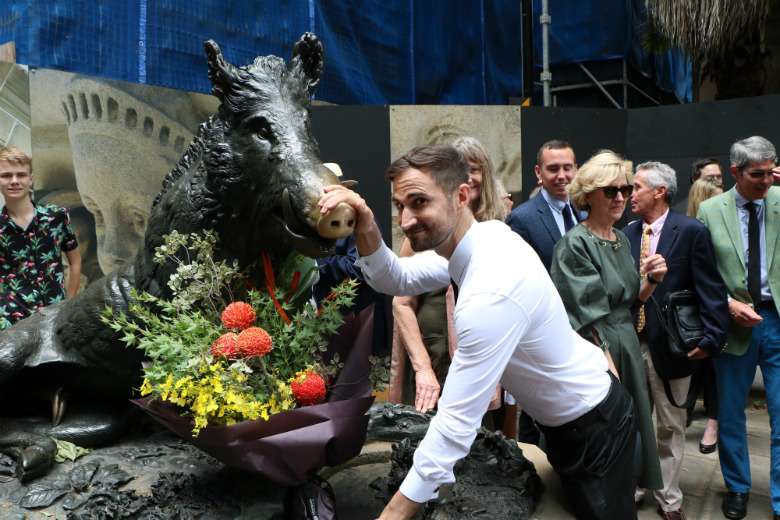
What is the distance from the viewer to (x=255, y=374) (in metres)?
1.67

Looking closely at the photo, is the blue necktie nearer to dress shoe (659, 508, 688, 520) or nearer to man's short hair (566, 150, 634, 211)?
man's short hair (566, 150, 634, 211)

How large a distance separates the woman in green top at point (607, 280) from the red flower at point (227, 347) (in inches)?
83.4

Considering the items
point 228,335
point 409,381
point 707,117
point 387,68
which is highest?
point 387,68

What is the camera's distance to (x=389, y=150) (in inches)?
268

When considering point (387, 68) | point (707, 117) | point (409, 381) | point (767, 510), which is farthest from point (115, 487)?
point (707, 117)

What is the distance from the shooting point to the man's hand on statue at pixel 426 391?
281 cm

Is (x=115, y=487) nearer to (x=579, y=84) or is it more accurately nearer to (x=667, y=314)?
(x=667, y=314)

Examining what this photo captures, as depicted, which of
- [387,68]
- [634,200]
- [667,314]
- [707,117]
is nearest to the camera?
[667,314]

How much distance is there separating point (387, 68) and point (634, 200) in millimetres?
4652

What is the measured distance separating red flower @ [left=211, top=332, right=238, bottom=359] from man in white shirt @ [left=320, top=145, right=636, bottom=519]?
42 cm

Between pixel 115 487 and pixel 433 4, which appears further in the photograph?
pixel 433 4

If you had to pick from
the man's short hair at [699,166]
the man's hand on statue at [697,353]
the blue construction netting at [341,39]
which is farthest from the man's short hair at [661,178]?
the blue construction netting at [341,39]

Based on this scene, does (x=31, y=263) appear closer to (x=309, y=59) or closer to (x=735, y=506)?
(x=309, y=59)

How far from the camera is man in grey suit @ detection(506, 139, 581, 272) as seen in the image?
4035 mm
